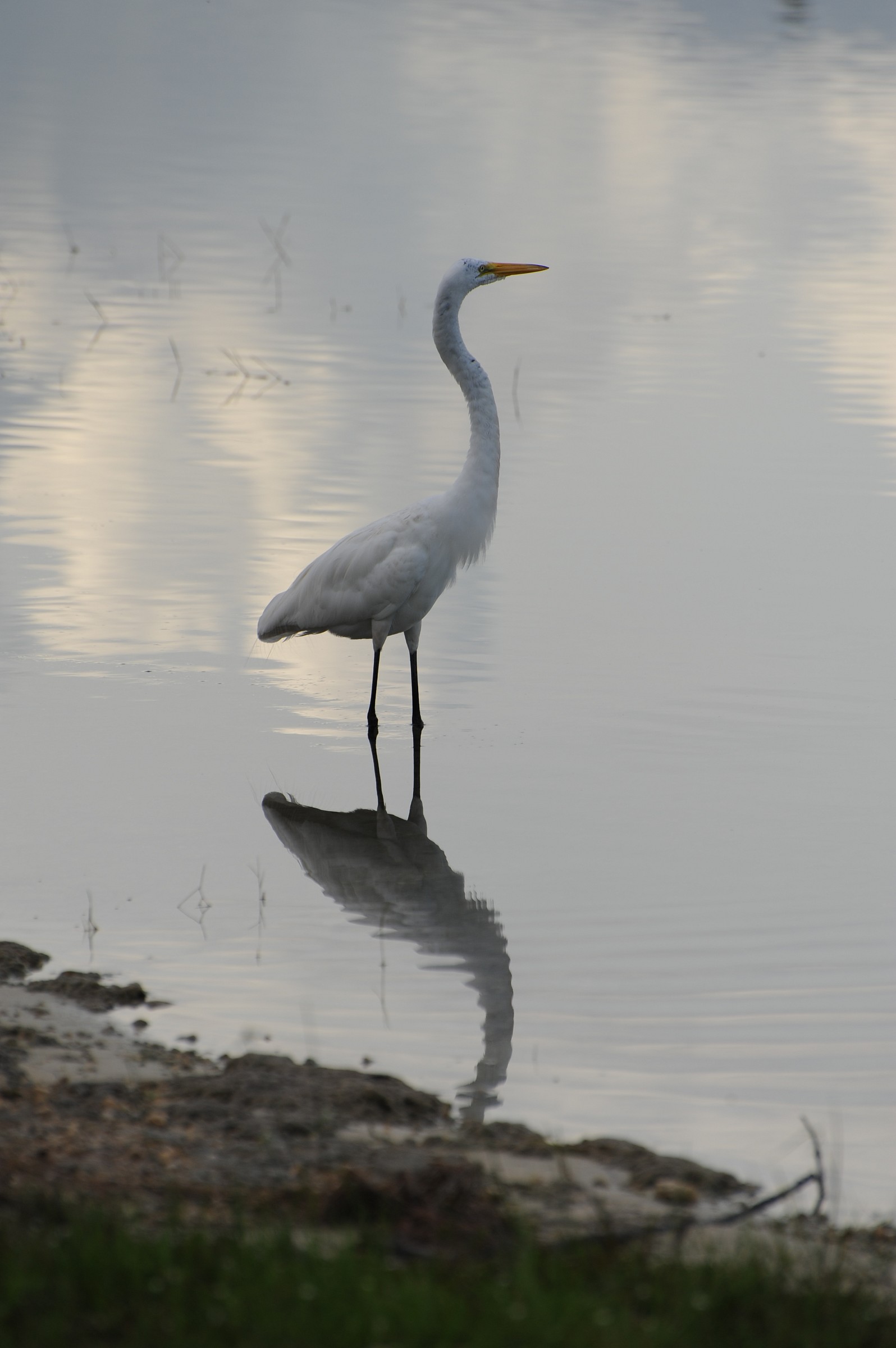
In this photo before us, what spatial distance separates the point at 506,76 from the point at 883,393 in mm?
23476

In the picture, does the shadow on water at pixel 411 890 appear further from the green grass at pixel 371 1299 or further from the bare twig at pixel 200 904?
the green grass at pixel 371 1299

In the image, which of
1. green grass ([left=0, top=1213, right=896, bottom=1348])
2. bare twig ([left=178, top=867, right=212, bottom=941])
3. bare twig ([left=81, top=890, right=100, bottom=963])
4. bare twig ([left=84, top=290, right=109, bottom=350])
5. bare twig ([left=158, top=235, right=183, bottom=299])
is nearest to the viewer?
green grass ([left=0, top=1213, right=896, bottom=1348])

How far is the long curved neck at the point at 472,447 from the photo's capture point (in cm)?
835

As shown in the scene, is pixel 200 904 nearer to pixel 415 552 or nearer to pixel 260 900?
pixel 260 900

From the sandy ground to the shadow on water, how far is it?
65cm

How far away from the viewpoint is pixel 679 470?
44.0 ft

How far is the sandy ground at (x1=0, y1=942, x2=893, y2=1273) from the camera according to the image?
351 centimetres

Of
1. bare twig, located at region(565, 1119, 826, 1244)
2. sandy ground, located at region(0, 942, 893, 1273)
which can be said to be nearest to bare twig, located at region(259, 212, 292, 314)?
sandy ground, located at region(0, 942, 893, 1273)

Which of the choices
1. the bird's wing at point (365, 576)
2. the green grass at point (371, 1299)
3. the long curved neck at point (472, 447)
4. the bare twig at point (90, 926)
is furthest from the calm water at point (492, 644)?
the green grass at point (371, 1299)

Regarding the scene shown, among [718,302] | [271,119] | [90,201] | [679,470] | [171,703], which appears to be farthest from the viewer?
[271,119]

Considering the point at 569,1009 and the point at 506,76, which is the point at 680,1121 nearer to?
the point at 569,1009

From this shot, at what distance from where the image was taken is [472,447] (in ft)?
28.1

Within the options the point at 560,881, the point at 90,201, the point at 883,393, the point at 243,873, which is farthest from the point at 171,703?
the point at 90,201

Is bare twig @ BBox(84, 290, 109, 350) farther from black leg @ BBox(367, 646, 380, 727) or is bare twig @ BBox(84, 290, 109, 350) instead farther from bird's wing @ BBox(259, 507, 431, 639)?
black leg @ BBox(367, 646, 380, 727)
